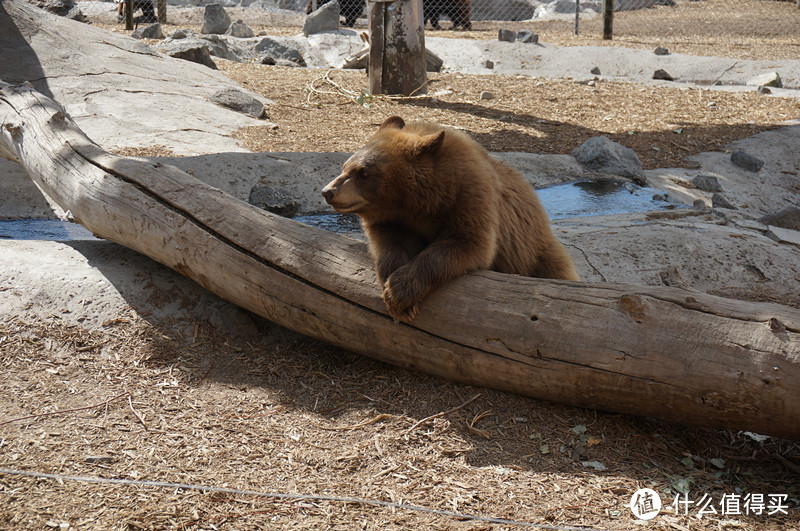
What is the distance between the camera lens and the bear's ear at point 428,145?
3.26 metres

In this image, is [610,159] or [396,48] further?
[396,48]

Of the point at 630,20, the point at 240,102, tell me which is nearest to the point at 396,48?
the point at 240,102

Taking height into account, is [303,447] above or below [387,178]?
below

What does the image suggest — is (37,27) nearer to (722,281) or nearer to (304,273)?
(304,273)

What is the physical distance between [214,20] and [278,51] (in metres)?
2.62

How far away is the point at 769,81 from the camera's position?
39.2 ft

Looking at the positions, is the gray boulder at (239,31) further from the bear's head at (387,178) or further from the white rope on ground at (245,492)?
the white rope on ground at (245,492)

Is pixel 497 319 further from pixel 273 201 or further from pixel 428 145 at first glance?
pixel 273 201

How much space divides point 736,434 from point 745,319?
656mm

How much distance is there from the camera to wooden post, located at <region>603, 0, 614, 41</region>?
15250 mm

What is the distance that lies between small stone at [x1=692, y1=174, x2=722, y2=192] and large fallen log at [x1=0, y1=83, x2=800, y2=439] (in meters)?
Result: 4.73

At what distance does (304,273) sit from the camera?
3.56 meters

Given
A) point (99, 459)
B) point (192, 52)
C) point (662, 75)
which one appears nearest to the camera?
point (99, 459)

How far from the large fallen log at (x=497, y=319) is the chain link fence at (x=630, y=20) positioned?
12.9m
